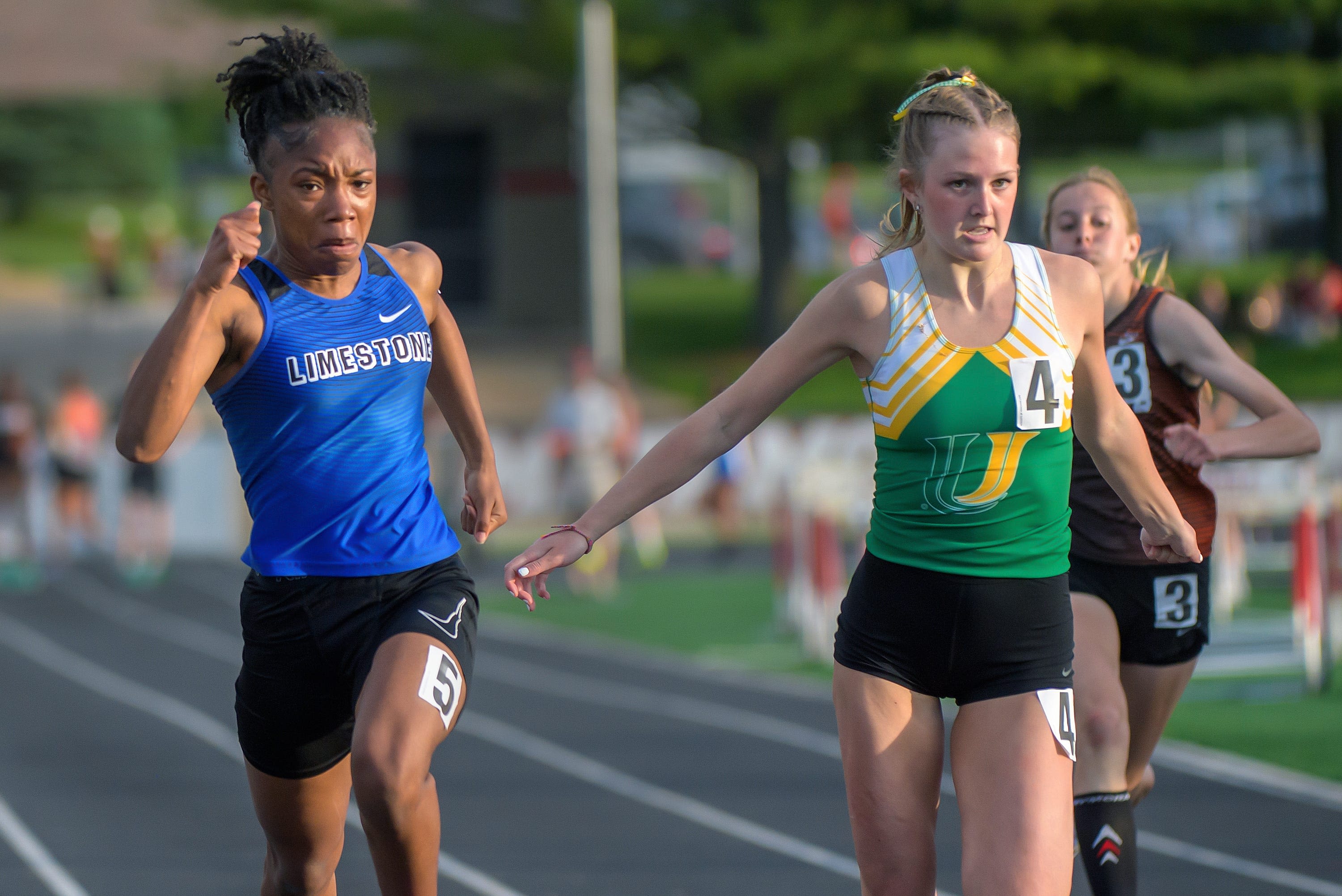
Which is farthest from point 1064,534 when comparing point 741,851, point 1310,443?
point 741,851

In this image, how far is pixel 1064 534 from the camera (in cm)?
384

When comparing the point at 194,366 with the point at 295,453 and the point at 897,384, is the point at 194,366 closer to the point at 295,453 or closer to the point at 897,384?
the point at 295,453

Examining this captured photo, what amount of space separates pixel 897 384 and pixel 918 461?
17 centimetres

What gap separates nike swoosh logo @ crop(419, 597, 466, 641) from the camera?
412 centimetres

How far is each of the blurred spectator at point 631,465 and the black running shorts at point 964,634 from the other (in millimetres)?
13466

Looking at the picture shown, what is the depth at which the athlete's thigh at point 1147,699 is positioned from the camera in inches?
201

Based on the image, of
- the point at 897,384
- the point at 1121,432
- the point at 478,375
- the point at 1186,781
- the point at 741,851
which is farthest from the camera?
the point at 478,375

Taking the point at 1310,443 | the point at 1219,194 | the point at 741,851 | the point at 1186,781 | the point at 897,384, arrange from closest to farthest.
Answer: the point at 897,384 → the point at 1310,443 → the point at 741,851 → the point at 1186,781 → the point at 1219,194

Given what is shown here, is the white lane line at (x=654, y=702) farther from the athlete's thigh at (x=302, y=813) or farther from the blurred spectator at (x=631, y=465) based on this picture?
the blurred spectator at (x=631, y=465)

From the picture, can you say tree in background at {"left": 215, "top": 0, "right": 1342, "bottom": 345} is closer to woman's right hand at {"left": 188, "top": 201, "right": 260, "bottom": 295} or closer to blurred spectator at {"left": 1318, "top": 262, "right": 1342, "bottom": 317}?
blurred spectator at {"left": 1318, "top": 262, "right": 1342, "bottom": 317}

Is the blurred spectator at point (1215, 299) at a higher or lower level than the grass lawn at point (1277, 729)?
higher

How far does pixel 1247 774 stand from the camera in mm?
7840

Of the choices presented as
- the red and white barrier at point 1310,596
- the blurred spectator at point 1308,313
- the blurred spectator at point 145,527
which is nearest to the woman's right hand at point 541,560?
the red and white barrier at point 1310,596

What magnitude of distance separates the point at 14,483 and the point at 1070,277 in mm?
16253
